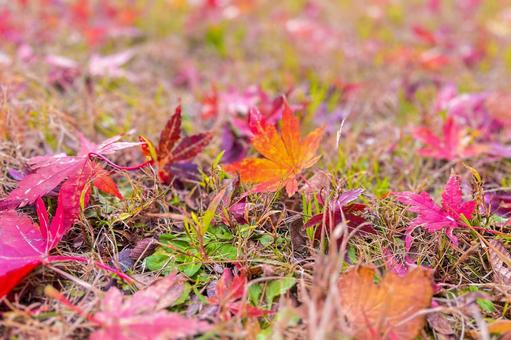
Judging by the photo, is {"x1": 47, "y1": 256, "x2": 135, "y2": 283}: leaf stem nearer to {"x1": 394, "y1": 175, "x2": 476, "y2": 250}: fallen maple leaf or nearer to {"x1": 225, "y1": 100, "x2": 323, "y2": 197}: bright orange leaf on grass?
{"x1": 225, "y1": 100, "x2": 323, "y2": 197}: bright orange leaf on grass

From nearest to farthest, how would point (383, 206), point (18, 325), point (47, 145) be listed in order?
point (18, 325) < point (383, 206) < point (47, 145)

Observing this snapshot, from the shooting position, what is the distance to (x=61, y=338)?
79 centimetres

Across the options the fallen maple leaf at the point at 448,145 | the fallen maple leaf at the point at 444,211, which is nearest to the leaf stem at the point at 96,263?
the fallen maple leaf at the point at 444,211

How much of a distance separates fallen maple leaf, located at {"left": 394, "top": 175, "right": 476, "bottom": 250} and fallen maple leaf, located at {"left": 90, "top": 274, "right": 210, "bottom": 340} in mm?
510

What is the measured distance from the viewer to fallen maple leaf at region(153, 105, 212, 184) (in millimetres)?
1115

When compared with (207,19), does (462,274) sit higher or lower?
lower

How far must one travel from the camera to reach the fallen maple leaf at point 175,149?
3.66 feet

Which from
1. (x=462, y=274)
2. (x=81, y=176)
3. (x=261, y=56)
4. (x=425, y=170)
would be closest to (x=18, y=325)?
(x=81, y=176)

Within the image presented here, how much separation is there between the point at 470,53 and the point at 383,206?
1.61 m

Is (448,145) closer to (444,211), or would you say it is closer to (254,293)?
(444,211)

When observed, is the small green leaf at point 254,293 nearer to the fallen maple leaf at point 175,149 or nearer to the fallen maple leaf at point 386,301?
the fallen maple leaf at point 386,301

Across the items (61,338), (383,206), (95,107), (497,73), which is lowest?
(497,73)

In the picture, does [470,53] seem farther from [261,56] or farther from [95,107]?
[95,107]

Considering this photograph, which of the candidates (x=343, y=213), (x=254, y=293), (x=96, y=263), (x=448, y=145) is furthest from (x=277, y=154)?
(x=448, y=145)
